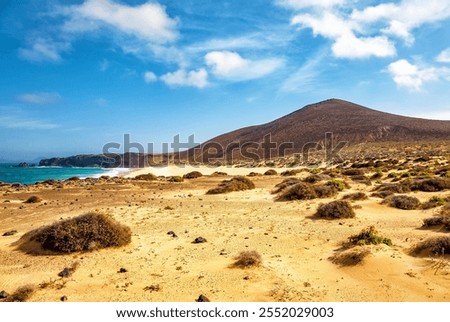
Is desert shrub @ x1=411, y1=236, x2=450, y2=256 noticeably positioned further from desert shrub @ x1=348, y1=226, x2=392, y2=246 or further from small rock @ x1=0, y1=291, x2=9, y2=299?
small rock @ x1=0, y1=291, x2=9, y2=299

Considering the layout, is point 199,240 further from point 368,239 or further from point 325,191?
point 325,191

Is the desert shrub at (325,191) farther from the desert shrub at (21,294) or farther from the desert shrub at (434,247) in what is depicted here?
the desert shrub at (21,294)

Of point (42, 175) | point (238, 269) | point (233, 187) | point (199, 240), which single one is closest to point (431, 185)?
point (233, 187)

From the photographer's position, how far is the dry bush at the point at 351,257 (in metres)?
8.05

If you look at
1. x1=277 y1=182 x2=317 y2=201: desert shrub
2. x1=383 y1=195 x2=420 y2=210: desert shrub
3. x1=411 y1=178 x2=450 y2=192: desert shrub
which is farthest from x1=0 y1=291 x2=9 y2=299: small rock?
x1=411 y1=178 x2=450 y2=192: desert shrub

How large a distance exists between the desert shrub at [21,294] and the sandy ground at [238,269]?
18cm

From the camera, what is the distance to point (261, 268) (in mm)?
7910

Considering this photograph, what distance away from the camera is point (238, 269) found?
26.0 feet

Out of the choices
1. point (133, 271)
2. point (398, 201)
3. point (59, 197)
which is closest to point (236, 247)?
point (133, 271)

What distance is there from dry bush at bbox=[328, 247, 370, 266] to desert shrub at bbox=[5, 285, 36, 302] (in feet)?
22.3

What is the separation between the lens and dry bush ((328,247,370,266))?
805 centimetres

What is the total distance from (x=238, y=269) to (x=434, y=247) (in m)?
4.91
